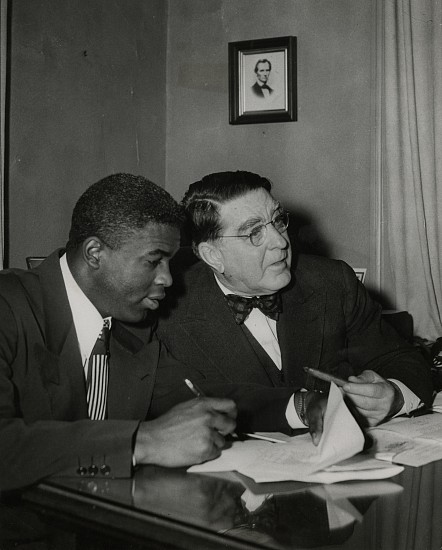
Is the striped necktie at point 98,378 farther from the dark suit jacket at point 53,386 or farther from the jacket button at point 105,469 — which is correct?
the jacket button at point 105,469

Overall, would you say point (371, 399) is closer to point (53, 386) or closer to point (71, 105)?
point (53, 386)

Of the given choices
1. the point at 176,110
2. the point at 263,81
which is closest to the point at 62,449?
the point at 263,81

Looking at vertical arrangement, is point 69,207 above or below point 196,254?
above

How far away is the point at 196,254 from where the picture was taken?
8.41 ft

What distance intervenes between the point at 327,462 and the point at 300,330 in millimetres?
984

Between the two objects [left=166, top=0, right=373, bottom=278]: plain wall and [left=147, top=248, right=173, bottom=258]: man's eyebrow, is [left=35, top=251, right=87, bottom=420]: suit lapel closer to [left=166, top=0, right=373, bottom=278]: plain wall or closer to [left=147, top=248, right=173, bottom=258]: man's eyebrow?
[left=147, top=248, right=173, bottom=258]: man's eyebrow

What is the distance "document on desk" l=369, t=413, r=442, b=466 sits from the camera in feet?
5.38

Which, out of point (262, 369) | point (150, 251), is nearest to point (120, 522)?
point (150, 251)

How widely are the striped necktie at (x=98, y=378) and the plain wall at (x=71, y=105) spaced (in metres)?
1.72

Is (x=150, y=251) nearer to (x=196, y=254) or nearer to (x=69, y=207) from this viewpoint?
(x=196, y=254)

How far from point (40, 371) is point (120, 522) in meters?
0.65

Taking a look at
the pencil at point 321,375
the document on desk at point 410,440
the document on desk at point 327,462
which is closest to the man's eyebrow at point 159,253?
the pencil at point 321,375

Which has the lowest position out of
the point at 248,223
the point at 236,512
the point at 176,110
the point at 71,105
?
the point at 236,512

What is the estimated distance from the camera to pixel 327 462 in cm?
149
